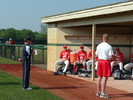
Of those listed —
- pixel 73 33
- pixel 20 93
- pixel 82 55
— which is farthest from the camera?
pixel 73 33

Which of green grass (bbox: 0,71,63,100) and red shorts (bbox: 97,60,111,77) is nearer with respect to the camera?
green grass (bbox: 0,71,63,100)

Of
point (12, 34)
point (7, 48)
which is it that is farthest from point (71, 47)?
point (12, 34)

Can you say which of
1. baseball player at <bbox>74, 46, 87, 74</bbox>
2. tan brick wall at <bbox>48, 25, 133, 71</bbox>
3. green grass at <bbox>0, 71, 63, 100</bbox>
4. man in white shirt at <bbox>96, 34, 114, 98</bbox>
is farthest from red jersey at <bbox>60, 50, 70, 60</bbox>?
Answer: man in white shirt at <bbox>96, 34, 114, 98</bbox>

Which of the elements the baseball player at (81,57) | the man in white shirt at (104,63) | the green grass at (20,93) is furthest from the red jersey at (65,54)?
the man in white shirt at (104,63)

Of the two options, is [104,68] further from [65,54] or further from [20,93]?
[65,54]

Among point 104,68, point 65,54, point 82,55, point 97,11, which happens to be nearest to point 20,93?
point 104,68

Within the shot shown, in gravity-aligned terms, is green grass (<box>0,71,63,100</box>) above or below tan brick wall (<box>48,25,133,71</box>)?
below

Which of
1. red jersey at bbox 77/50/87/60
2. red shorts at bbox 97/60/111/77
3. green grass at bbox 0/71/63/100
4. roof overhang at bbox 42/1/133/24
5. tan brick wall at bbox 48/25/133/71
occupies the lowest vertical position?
green grass at bbox 0/71/63/100

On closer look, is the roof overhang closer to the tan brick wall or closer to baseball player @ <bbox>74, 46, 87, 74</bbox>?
the tan brick wall

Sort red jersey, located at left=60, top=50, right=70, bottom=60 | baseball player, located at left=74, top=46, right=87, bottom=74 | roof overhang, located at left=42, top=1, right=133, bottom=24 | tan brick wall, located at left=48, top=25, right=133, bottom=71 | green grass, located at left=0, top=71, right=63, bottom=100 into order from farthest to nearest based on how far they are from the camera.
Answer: tan brick wall, located at left=48, top=25, right=133, bottom=71 → red jersey, located at left=60, top=50, right=70, bottom=60 → baseball player, located at left=74, top=46, right=87, bottom=74 → roof overhang, located at left=42, top=1, right=133, bottom=24 → green grass, located at left=0, top=71, right=63, bottom=100

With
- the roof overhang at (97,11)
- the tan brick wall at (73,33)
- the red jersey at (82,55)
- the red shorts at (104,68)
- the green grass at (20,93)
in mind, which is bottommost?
the green grass at (20,93)

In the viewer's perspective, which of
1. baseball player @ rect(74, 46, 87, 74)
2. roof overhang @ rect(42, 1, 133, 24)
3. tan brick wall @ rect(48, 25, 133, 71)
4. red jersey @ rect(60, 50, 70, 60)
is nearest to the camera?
roof overhang @ rect(42, 1, 133, 24)

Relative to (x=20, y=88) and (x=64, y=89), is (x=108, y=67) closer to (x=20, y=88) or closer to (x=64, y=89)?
(x=64, y=89)

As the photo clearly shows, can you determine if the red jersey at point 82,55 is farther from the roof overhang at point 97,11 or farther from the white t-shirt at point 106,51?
the white t-shirt at point 106,51
